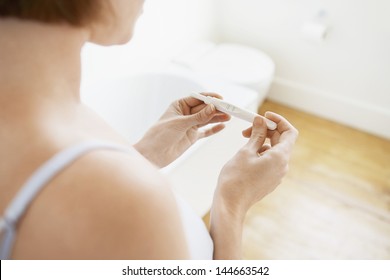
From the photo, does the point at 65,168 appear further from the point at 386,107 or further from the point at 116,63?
the point at 386,107

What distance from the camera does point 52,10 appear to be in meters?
0.43

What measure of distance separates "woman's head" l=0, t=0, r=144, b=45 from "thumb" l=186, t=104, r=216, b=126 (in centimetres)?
39

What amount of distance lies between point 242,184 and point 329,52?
1.55 meters

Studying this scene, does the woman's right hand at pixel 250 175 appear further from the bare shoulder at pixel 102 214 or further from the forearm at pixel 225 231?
the bare shoulder at pixel 102 214

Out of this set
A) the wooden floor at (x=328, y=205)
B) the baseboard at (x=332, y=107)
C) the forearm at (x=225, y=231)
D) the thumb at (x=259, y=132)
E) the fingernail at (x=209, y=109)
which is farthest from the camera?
the baseboard at (x=332, y=107)

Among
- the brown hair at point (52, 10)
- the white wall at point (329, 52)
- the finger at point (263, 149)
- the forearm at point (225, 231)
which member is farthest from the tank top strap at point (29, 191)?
the white wall at point (329, 52)

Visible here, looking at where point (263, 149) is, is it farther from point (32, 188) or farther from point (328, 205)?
point (328, 205)

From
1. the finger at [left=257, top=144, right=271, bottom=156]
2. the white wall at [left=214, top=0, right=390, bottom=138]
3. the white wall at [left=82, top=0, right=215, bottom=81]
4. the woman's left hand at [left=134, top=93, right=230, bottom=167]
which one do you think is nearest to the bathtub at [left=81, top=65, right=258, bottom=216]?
the white wall at [left=82, top=0, right=215, bottom=81]

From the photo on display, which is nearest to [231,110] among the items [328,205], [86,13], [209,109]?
[209,109]

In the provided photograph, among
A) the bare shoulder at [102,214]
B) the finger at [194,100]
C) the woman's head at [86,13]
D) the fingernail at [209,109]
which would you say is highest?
the woman's head at [86,13]

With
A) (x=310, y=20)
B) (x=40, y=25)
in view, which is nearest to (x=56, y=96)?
(x=40, y=25)

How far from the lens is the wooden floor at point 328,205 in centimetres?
154

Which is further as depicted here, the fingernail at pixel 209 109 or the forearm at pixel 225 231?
the fingernail at pixel 209 109

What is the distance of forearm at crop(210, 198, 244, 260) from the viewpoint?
26.8 inches
